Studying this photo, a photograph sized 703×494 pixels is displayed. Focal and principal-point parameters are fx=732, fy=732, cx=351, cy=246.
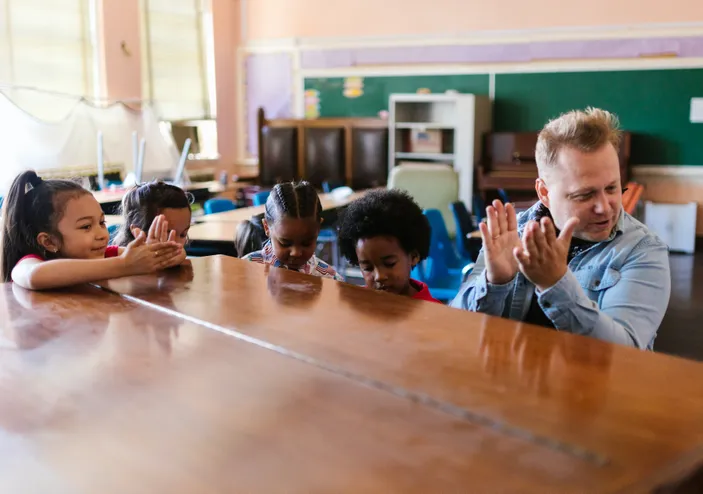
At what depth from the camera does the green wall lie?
7.14 m

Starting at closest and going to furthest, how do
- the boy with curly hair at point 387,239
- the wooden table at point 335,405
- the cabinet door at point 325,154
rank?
the wooden table at point 335,405, the boy with curly hair at point 387,239, the cabinet door at point 325,154

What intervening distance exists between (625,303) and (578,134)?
0.33 m

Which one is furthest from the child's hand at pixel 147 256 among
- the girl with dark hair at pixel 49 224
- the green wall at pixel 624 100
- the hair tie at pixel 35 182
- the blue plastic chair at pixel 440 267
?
the green wall at pixel 624 100

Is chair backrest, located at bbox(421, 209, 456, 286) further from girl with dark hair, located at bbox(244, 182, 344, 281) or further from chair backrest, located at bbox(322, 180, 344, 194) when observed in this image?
chair backrest, located at bbox(322, 180, 344, 194)

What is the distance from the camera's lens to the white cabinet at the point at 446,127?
754 centimetres

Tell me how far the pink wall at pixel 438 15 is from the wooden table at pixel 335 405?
715cm

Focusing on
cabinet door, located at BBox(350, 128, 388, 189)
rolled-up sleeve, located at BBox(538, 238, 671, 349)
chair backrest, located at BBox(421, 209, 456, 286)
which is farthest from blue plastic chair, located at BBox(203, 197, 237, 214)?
rolled-up sleeve, located at BBox(538, 238, 671, 349)

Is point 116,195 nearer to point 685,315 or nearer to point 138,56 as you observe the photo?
point 138,56

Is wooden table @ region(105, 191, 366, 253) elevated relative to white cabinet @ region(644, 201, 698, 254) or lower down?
elevated

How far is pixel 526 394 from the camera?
2.46 ft

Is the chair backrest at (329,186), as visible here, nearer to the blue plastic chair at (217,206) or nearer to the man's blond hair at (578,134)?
the blue plastic chair at (217,206)

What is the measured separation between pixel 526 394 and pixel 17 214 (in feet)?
4.70

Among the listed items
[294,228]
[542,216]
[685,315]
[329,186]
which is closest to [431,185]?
[685,315]

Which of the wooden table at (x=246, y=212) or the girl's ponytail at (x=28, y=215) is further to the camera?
the wooden table at (x=246, y=212)
